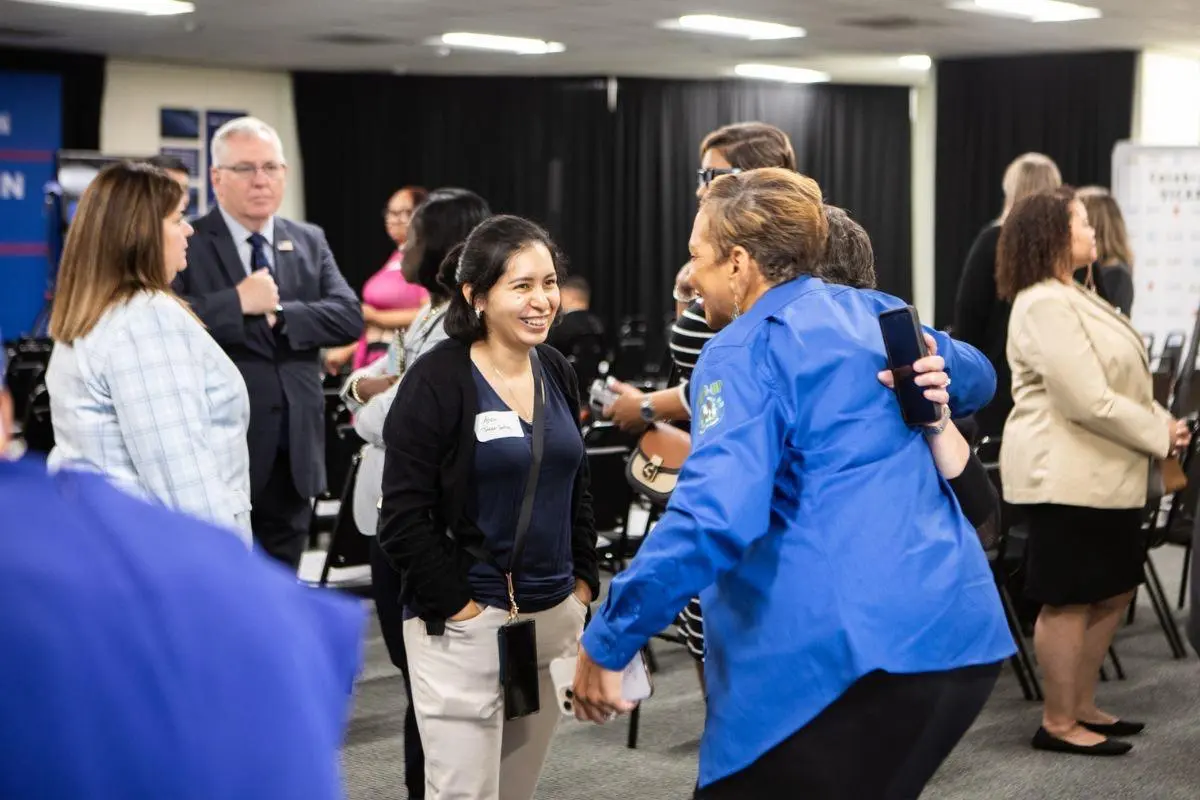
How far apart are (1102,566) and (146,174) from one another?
8.93ft

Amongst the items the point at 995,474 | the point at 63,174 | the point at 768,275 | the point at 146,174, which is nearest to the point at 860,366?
the point at 768,275

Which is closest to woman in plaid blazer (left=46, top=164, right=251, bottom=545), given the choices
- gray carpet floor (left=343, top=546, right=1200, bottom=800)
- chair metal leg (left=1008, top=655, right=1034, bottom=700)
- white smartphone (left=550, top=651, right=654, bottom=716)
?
white smartphone (left=550, top=651, right=654, bottom=716)

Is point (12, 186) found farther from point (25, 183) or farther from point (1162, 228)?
point (1162, 228)

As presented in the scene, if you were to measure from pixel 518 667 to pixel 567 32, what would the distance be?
958 centimetres

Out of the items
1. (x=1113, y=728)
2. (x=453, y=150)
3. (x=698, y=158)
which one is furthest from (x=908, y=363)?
(x=698, y=158)

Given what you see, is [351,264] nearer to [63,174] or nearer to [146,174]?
[63,174]

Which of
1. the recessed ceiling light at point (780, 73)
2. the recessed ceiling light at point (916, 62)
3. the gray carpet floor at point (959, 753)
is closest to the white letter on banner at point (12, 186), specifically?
the recessed ceiling light at point (780, 73)

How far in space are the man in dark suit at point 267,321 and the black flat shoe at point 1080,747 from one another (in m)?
2.16

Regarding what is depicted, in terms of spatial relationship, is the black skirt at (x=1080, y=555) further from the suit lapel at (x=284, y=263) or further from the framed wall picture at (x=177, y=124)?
the framed wall picture at (x=177, y=124)

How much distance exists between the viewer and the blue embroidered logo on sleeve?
198 cm

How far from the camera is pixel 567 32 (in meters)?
11.7

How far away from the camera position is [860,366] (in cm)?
202

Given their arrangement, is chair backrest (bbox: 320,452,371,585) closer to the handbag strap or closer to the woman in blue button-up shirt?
the handbag strap

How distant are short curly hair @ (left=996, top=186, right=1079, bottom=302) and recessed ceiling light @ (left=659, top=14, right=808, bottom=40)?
23.4ft
